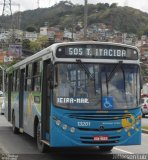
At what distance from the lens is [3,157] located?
35.2ft

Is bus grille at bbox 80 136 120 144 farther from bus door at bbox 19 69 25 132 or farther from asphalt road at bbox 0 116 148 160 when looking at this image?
bus door at bbox 19 69 25 132

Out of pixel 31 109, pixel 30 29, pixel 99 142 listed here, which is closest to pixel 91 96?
pixel 99 142

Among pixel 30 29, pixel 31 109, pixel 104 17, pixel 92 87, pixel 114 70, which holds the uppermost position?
pixel 104 17

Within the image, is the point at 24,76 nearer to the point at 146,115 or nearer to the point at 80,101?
the point at 80,101

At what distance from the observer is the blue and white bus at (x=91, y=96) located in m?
11.2

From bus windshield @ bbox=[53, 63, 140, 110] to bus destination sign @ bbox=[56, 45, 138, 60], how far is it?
9.8 inches

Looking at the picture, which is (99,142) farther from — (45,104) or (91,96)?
(45,104)

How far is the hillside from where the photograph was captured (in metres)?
137

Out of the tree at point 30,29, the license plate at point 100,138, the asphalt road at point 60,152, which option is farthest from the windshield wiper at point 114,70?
the tree at point 30,29

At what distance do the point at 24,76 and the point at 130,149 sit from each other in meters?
4.48

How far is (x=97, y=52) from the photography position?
1187 cm

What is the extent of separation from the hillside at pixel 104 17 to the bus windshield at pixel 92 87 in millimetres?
106951

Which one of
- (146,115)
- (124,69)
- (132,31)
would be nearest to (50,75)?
(124,69)

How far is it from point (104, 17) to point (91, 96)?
139 m
